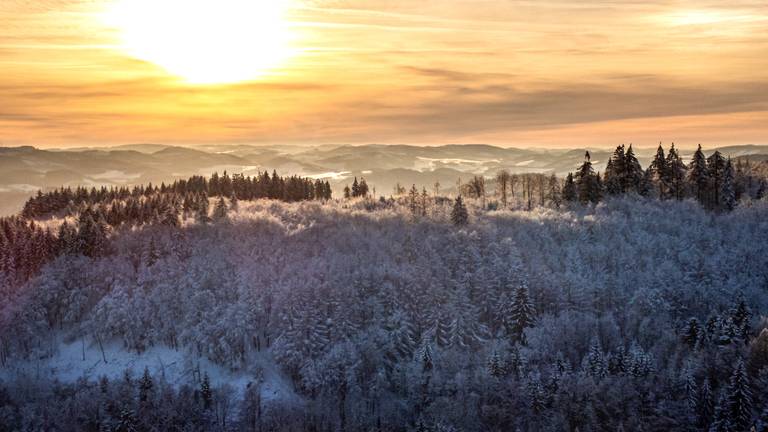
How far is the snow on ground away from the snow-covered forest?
13.3 inches

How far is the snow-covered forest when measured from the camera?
302 ft

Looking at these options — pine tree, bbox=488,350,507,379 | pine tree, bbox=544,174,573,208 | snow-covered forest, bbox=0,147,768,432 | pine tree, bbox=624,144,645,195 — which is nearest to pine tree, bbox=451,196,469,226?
snow-covered forest, bbox=0,147,768,432

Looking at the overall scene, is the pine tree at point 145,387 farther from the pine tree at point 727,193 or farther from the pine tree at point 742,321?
the pine tree at point 727,193

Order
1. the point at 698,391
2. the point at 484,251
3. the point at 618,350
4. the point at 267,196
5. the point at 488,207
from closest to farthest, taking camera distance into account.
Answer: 1. the point at 698,391
2. the point at 618,350
3. the point at 484,251
4. the point at 488,207
5. the point at 267,196

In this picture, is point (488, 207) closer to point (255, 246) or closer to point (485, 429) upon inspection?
point (255, 246)

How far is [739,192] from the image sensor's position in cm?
14862

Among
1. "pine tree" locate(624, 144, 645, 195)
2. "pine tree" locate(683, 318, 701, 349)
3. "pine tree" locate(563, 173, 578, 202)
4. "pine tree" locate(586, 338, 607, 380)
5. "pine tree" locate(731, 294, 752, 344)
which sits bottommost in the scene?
"pine tree" locate(586, 338, 607, 380)

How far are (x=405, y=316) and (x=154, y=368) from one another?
4866 centimetres

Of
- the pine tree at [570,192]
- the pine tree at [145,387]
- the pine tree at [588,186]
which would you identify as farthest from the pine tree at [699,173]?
the pine tree at [145,387]

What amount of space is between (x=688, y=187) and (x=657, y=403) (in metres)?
80.9

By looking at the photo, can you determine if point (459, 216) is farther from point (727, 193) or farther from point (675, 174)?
point (727, 193)

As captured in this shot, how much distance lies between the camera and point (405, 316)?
111m

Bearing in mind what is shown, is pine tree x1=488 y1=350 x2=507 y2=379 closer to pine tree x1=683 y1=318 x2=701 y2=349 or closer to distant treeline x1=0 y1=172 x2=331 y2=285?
pine tree x1=683 y1=318 x2=701 y2=349

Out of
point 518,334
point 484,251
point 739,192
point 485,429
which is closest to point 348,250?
point 484,251
